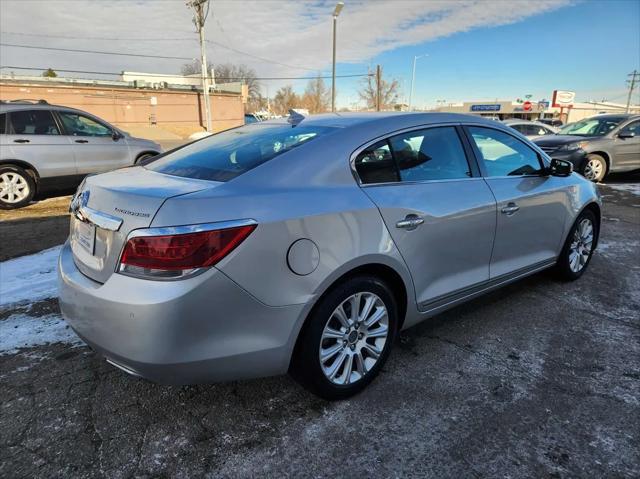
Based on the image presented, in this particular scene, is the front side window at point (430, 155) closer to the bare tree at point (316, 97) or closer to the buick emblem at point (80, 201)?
the buick emblem at point (80, 201)

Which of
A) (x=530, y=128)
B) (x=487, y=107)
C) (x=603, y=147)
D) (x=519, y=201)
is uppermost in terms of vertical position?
(x=487, y=107)

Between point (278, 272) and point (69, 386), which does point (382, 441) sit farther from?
point (69, 386)

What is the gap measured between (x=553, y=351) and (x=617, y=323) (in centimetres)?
84

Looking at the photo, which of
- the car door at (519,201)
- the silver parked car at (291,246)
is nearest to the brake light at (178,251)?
the silver parked car at (291,246)

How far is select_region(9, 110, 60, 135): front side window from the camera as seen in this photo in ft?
24.0

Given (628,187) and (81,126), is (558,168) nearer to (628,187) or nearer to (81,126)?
(81,126)

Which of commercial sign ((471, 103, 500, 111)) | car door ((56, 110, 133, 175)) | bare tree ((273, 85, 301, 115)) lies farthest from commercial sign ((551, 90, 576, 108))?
car door ((56, 110, 133, 175))

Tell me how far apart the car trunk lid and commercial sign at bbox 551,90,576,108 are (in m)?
80.1

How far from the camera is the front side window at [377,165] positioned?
2574 millimetres

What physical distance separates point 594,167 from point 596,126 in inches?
49.7

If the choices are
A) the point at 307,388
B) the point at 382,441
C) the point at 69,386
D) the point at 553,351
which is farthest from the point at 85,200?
the point at 553,351

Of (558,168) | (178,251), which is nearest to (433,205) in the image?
(178,251)

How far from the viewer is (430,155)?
302 centimetres

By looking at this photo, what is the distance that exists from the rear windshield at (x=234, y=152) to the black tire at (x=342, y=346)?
0.82 m
